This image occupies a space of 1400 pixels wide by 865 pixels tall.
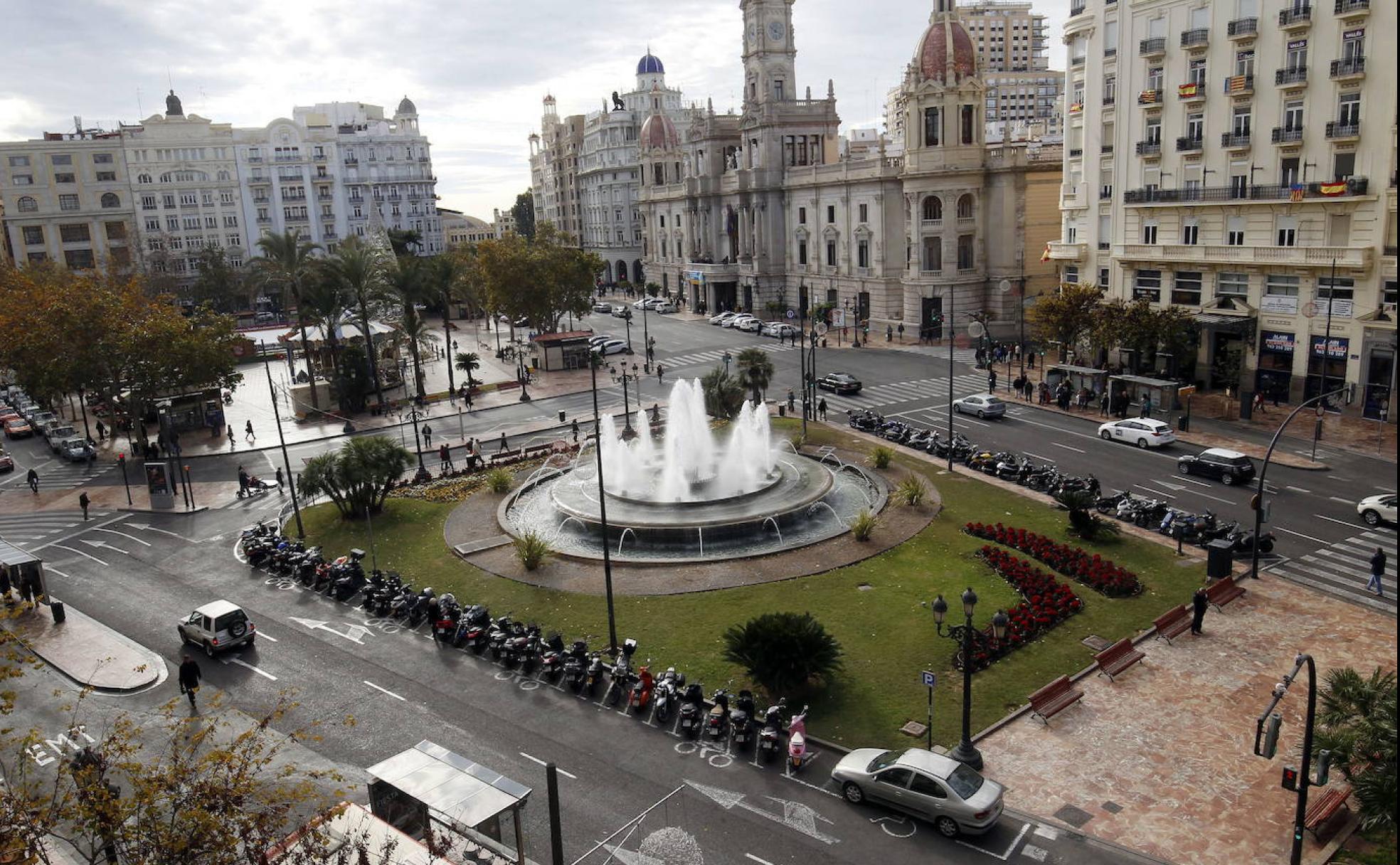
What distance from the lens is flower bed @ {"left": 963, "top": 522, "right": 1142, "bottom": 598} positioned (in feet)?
90.7

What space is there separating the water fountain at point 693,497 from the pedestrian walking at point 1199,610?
11.5m

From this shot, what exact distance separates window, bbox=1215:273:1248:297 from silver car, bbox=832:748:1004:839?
42.3m

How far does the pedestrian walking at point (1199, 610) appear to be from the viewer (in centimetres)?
2488

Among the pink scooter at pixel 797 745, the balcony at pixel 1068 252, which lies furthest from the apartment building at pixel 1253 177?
the pink scooter at pixel 797 745

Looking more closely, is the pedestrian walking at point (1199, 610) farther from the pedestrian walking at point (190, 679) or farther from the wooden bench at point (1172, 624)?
the pedestrian walking at point (190, 679)

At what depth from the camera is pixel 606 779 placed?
2019 cm

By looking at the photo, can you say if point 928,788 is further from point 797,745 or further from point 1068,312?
point 1068,312

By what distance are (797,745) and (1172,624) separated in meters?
11.8

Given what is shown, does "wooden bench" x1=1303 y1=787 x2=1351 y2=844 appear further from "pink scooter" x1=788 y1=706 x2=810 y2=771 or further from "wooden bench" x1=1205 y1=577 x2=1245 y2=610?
"wooden bench" x1=1205 y1=577 x2=1245 y2=610

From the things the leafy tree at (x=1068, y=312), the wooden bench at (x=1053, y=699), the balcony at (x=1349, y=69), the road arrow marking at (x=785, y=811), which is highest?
the balcony at (x=1349, y=69)

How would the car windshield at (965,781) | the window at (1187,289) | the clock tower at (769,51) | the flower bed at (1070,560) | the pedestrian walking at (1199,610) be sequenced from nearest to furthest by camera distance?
the car windshield at (965,781) → the pedestrian walking at (1199,610) → the flower bed at (1070,560) → the window at (1187,289) → the clock tower at (769,51)

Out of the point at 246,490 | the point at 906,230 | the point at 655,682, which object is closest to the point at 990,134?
the point at 906,230

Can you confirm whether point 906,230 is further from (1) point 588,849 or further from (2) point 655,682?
(1) point 588,849

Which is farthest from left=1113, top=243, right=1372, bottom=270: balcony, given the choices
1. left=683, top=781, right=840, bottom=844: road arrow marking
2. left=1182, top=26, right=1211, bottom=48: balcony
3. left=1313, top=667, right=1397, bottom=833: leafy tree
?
left=683, top=781, right=840, bottom=844: road arrow marking
